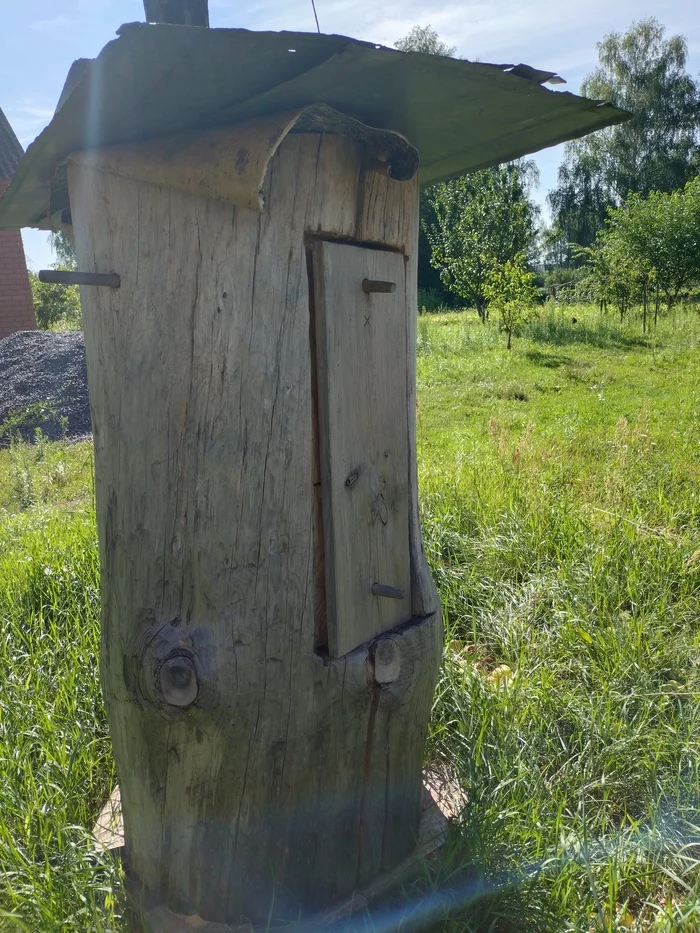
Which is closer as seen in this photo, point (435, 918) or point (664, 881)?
point (435, 918)

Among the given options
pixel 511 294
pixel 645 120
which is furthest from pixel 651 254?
pixel 645 120

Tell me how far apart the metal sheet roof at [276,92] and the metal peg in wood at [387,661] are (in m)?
1.20

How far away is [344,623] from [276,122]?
106 cm

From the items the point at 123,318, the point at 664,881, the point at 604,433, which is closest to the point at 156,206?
the point at 123,318

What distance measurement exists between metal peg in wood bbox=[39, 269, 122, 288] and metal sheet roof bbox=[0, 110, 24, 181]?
12.6 meters

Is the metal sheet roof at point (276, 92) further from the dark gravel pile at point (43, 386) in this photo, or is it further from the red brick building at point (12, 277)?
the red brick building at point (12, 277)

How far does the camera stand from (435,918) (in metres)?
1.70

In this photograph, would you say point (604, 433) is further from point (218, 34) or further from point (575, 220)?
point (575, 220)

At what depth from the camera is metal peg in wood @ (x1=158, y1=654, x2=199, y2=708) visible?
1529 millimetres

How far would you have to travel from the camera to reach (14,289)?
1342cm

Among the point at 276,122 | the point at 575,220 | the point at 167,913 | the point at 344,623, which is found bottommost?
the point at 167,913

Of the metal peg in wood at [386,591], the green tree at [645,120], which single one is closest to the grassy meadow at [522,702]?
the metal peg in wood at [386,591]

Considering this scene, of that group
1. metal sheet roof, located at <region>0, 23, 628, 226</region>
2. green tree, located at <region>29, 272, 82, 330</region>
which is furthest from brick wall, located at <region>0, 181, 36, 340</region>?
metal sheet roof, located at <region>0, 23, 628, 226</region>

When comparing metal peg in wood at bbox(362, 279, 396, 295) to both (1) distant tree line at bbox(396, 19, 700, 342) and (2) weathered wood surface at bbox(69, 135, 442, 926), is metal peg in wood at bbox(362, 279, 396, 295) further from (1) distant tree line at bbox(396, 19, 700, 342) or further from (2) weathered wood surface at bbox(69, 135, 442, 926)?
(1) distant tree line at bbox(396, 19, 700, 342)
